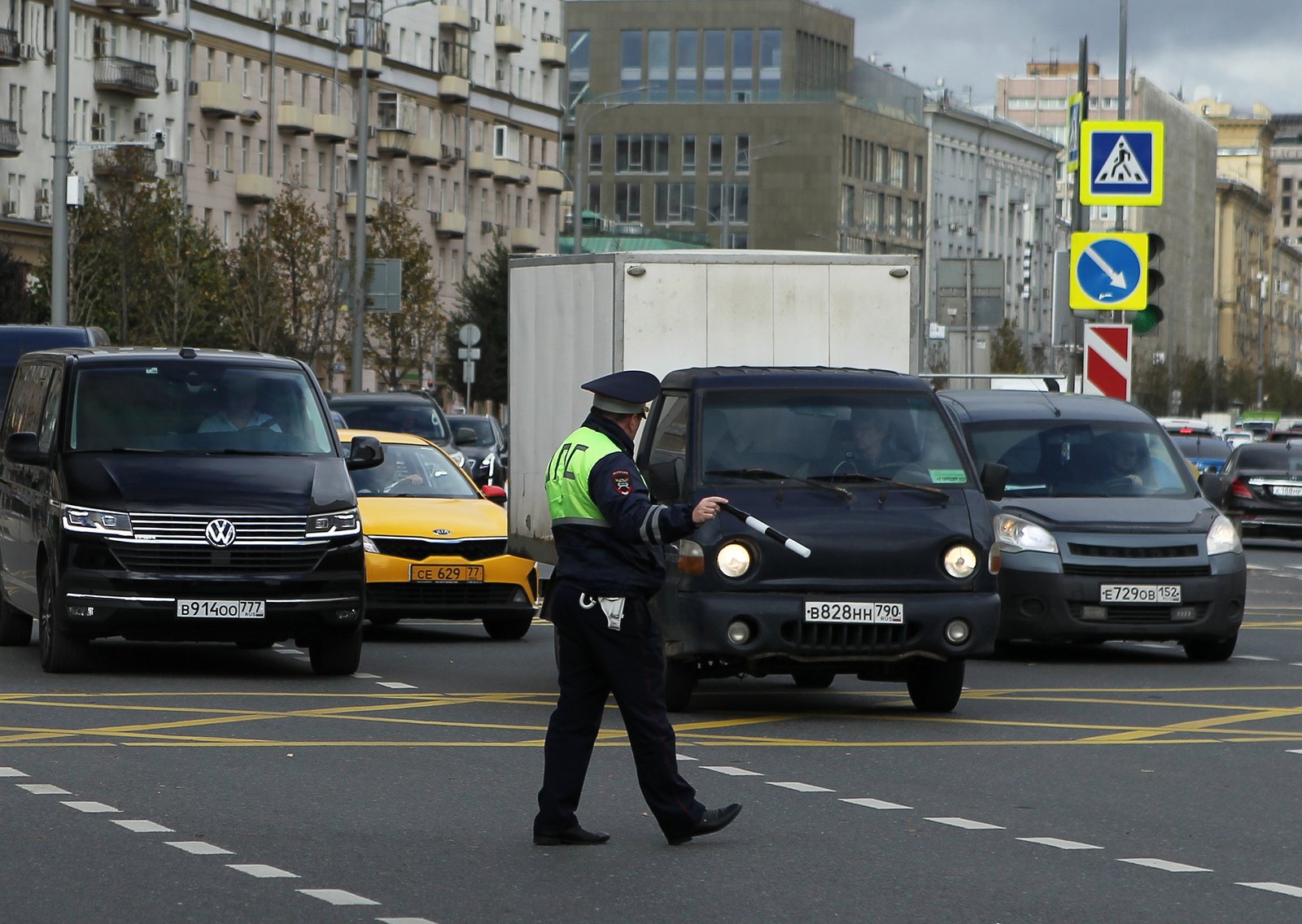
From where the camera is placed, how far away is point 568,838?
32.4 feet

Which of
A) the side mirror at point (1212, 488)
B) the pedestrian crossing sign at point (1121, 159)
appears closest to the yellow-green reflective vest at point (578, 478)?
the side mirror at point (1212, 488)

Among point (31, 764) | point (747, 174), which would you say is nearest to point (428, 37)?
point (747, 174)

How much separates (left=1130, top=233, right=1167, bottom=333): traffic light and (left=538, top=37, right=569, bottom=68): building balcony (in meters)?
97.2

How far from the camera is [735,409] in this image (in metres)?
15.0

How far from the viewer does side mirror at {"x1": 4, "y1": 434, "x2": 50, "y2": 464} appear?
17016 millimetres

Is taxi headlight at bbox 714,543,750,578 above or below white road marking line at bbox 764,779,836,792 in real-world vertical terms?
above

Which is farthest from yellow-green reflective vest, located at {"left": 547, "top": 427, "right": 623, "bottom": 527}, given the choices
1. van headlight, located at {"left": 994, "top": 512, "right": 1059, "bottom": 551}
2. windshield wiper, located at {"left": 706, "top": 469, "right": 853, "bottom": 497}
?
van headlight, located at {"left": 994, "top": 512, "right": 1059, "bottom": 551}

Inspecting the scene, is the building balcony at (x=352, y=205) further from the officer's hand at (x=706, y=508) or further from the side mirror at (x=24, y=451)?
the officer's hand at (x=706, y=508)

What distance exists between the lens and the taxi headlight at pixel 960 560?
14352mm

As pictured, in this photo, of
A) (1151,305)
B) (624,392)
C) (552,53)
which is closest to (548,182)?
(552,53)

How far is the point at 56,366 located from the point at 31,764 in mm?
6324

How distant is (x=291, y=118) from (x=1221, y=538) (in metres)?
81.8

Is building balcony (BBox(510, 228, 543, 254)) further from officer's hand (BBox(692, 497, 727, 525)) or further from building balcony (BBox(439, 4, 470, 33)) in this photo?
officer's hand (BBox(692, 497, 727, 525))

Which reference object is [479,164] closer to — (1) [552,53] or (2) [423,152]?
(2) [423,152]
